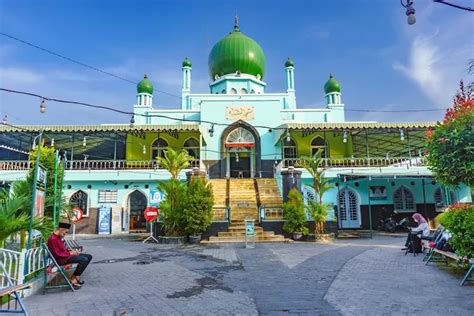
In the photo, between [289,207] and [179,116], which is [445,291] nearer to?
[289,207]

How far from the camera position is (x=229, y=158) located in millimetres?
22391

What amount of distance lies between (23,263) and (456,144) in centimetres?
765

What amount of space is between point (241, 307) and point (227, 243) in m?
7.86

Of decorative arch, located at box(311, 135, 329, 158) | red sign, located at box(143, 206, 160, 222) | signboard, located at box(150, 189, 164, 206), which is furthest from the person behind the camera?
decorative arch, located at box(311, 135, 329, 158)

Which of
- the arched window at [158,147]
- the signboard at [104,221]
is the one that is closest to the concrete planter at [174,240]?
the signboard at [104,221]

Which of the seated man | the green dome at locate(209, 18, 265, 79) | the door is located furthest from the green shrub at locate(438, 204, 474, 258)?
the green dome at locate(209, 18, 265, 79)

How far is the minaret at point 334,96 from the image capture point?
2542 cm

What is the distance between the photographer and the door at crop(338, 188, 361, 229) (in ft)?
62.2

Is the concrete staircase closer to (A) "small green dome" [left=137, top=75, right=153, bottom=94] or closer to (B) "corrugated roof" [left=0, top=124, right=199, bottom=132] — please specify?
(B) "corrugated roof" [left=0, top=124, right=199, bottom=132]

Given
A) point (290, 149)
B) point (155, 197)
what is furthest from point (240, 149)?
point (155, 197)

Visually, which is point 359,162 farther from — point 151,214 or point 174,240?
point 151,214

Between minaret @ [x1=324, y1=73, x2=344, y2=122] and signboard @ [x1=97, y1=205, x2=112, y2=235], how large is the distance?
17252 mm

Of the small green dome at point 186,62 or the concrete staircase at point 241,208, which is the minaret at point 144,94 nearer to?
the small green dome at point 186,62

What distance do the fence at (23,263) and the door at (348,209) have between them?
51.6 feet
